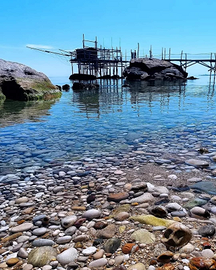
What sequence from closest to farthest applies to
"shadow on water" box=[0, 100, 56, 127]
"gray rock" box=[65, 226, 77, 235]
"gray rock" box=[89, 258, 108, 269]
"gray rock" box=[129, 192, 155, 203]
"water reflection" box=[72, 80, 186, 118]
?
"gray rock" box=[89, 258, 108, 269] < "gray rock" box=[65, 226, 77, 235] < "gray rock" box=[129, 192, 155, 203] < "shadow on water" box=[0, 100, 56, 127] < "water reflection" box=[72, 80, 186, 118]

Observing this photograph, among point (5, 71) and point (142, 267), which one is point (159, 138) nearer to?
point (142, 267)

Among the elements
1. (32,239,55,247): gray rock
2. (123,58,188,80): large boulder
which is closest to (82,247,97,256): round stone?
(32,239,55,247): gray rock

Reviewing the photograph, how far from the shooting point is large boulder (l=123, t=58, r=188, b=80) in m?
57.9

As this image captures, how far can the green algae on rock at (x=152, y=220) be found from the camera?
8.27ft

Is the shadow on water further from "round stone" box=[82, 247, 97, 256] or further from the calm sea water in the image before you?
"round stone" box=[82, 247, 97, 256]

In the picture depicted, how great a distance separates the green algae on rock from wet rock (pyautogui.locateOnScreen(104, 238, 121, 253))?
42 cm

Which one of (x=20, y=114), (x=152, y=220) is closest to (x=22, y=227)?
(x=152, y=220)

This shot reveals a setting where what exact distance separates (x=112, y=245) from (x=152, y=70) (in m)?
61.3

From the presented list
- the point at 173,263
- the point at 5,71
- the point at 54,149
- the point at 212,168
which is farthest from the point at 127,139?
the point at 5,71

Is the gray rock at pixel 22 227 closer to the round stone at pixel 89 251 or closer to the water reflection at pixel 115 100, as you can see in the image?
the round stone at pixel 89 251

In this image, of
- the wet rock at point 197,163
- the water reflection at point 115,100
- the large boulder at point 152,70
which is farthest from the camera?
the large boulder at point 152,70

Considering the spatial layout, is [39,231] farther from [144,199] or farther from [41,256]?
[144,199]

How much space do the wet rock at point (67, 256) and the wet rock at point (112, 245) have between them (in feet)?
0.93

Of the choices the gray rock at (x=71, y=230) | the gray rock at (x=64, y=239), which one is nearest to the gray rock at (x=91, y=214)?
the gray rock at (x=71, y=230)
